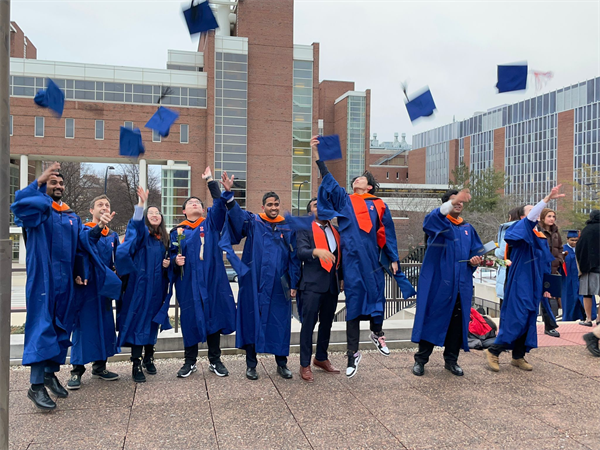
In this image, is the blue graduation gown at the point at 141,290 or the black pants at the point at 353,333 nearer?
the blue graduation gown at the point at 141,290

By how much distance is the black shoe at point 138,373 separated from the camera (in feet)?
17.0

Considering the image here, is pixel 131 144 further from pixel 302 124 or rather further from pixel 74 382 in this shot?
pixel 302 124

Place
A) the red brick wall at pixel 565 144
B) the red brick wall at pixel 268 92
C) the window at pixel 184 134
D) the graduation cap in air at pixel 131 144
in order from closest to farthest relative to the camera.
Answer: the graduation cap in air at pixel 131 144 → the window at pixel 184 134 → the red brick wall at pixel 268 92 → the red brick wall at pixel 565 144

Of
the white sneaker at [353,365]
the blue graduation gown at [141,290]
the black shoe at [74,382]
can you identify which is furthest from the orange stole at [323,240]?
the black shoe at [74,382]

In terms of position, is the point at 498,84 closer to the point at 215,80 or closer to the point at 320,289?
the point at 320,289

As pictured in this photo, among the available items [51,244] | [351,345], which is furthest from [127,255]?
[351,345]

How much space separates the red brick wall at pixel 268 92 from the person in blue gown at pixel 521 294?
40385 millimetres

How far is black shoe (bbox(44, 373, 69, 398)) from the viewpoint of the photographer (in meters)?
4.62

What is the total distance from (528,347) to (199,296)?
3.73 meters

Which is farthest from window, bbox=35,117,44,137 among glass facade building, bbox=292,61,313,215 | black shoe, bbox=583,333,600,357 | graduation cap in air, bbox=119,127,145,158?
black shoe, bbox=583,333,600,357

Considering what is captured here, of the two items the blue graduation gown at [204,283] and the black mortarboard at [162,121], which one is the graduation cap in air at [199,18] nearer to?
the black mortarboard at [162,121]

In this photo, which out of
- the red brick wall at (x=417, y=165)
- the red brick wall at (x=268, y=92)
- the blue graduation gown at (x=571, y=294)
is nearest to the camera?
the blue graduation gown at (x=571, y=294)

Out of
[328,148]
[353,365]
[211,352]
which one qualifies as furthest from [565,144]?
[211,352]

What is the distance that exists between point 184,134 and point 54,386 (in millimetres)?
42669
